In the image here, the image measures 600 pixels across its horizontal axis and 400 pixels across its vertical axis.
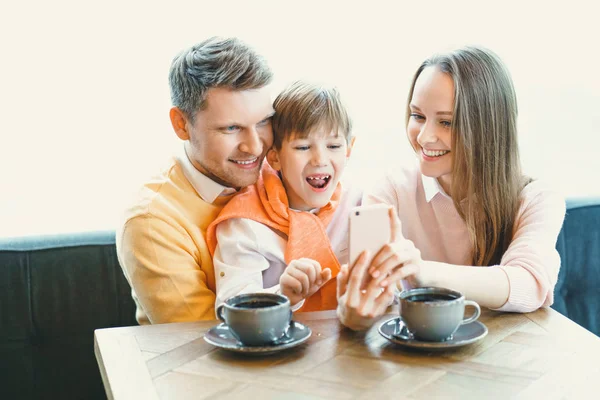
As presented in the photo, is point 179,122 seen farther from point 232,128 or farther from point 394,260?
point 394,260

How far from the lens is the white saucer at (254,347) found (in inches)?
49.8

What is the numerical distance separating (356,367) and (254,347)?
18 cm

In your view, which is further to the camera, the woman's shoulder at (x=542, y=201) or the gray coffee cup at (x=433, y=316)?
the woman's shoulder at (x=542, y=201)

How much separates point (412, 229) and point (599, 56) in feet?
5.24

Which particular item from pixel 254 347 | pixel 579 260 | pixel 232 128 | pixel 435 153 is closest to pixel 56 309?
pixel 232 128

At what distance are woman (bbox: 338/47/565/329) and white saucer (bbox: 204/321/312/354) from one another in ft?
1.23

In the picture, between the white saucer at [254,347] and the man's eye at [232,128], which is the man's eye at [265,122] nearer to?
the man's eye at [232,128]

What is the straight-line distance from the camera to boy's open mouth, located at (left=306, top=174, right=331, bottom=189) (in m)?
1.78

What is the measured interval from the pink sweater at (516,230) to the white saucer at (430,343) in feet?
0.58

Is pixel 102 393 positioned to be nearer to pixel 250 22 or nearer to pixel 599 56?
pixel 250 22

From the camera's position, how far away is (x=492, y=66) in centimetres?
178

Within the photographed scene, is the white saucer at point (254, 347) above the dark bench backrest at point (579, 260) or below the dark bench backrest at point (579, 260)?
above

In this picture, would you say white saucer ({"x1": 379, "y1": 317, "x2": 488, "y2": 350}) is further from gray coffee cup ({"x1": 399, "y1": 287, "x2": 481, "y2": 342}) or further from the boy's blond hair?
the boy's blond hair

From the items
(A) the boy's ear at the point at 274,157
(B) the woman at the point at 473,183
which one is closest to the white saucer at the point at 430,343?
(B) the woman at the point at 473,183
